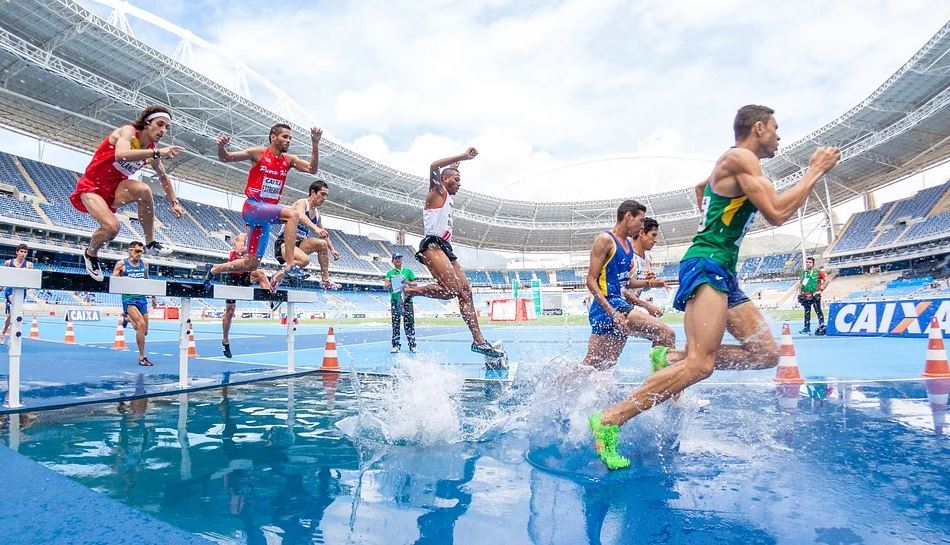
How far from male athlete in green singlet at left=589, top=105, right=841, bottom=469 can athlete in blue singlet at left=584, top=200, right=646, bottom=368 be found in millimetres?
1143

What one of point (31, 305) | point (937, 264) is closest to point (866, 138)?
point (937, 264)

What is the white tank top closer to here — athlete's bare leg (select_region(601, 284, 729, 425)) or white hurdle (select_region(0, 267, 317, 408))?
white hurdle (select_region(0, 267, 317, 408))

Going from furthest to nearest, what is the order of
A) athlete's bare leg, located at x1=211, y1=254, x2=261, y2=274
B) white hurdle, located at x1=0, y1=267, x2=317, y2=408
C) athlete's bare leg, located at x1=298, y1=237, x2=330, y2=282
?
athlete's bare leg, located at x1=298, y1=237, x2=330, y2=282 → athlete's bare leg, located at x1=211, y1=254, x2=261, y2=274 → white hurdle, located at x1=0, y1=267, x2=317, y2=408

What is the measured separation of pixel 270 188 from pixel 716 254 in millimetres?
4969

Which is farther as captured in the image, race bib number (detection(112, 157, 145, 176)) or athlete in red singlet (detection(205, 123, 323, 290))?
athlete in red singlet (detection(205, 123, 323, 290))

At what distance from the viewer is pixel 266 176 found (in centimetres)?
595

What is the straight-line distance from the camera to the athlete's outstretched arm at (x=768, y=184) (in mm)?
2732

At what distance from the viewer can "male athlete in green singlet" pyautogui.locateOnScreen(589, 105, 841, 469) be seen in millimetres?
2848

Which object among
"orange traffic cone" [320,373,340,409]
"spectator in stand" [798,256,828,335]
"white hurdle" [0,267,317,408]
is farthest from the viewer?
"spectator in stand" [798,256,828,335]

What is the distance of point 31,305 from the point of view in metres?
30.1

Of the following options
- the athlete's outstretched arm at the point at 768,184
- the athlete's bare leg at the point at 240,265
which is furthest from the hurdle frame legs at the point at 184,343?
the athlete's outstretched arm at the point at 768,184

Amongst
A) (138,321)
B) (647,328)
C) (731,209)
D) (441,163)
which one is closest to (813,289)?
(647,328)

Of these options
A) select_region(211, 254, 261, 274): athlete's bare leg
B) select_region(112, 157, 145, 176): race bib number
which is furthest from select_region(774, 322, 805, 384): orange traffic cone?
select_region(112, 157, 145, 176): race bib number

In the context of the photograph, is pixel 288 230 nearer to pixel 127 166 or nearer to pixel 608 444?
pixel 127 166
